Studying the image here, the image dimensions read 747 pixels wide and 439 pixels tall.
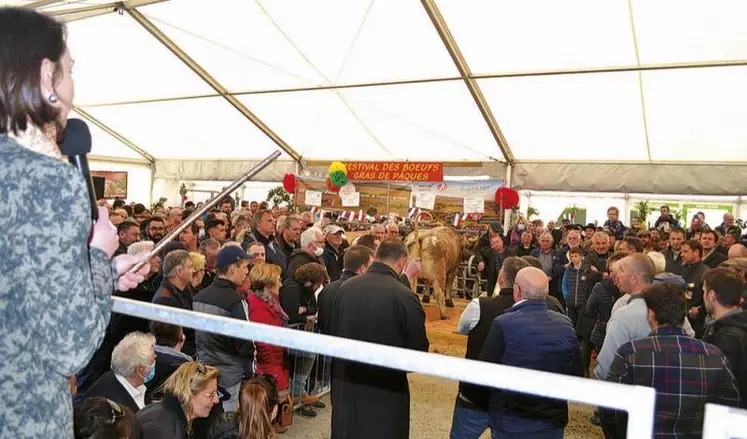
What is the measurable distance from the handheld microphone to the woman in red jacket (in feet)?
13.1

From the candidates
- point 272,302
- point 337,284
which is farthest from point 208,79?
point 337,284

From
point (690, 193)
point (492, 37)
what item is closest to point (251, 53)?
point (492, 37)

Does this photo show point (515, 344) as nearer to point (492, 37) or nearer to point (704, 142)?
point (492, 37)

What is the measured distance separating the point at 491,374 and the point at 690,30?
10092 millimetres

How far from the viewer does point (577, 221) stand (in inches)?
590

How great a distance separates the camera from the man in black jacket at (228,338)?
4.71 metres

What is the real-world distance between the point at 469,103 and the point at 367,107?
2786mm

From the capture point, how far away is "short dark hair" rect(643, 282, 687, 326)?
3340 mm

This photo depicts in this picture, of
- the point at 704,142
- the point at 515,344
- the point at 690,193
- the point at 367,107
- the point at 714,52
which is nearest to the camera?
the point at 515,344

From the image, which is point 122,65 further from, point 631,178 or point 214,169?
point 631,178

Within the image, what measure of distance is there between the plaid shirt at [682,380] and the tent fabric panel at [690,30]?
7.50 metres

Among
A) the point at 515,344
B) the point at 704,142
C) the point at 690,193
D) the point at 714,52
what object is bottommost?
the point at 515,344

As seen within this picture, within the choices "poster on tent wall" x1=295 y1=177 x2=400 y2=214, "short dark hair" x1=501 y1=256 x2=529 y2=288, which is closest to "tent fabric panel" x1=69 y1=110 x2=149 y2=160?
"poster on tent wall" x1=295 y1=177 x2=400 y2=214

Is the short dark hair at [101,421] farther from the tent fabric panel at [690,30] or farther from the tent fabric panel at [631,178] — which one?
the tent fabric panel at [631,178]
